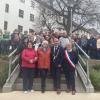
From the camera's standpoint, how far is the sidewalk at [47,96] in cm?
1215

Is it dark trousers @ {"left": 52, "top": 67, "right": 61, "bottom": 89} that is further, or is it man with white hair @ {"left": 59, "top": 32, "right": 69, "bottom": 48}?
man with white hair @ {"left": 59, "top": 32, "right": 69, "bottom": 48}

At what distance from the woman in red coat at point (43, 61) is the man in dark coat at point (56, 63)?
0.22 meters

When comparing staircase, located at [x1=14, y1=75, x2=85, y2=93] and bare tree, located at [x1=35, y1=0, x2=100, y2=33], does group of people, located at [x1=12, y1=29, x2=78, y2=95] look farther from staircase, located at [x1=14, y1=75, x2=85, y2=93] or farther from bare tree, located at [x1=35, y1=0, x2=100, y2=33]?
bare tree, located at [x1=35, y1=0, x2=100, y2=33]

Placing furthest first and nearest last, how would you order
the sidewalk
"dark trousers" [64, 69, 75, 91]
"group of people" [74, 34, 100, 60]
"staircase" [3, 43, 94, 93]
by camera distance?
"group of people" [74, 34, 100, 60], "staircase" [3, 43, 94, 93], "dark trousers" [64, 69, 75, 91], the sidewalk

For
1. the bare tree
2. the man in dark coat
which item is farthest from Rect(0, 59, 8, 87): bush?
the bare tree

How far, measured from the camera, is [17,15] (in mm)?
55000

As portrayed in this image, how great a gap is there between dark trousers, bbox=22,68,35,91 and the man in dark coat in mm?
795

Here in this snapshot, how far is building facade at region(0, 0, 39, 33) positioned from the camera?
51213 millimetres

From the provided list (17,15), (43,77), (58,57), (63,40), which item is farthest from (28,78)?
(17,15)

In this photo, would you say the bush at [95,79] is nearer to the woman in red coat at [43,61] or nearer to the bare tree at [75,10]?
the woman in red coat at [43,61]

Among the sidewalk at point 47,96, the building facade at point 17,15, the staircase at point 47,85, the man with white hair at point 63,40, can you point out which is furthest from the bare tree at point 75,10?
the sidewalk at point 47,96

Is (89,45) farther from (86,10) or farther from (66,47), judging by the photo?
(86,10)

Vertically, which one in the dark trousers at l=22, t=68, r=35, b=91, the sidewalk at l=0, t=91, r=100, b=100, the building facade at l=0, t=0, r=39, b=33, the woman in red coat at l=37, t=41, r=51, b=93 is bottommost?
the sidewalk at l=0, t=91, r=100, b=100

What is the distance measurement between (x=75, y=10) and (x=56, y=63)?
30369mm
